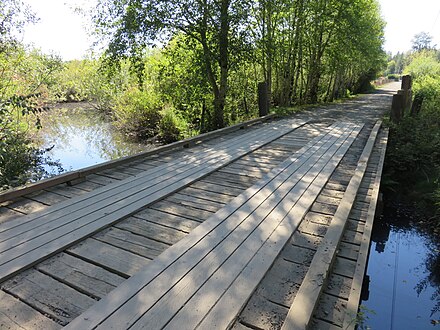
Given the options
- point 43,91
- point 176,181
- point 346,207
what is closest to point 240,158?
point 176,181

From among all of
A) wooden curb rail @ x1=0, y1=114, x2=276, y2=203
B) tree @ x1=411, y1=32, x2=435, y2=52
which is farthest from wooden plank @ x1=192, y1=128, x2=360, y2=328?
tree @ x1=411, y1=32, x2=435, y2=52

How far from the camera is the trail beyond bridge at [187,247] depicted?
1795 mm

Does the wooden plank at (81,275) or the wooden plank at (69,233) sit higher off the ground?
the wooden plank at (69,233)

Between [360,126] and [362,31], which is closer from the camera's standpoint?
[360,126]

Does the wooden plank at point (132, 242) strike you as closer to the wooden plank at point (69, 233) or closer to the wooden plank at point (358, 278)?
the wooden plank at point (69, 233)

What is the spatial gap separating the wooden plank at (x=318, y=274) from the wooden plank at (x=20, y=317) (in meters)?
1.33

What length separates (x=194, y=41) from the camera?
9.53 meters

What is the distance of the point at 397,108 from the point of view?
334 inches

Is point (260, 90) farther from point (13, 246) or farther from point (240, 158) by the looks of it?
point (13, 246)

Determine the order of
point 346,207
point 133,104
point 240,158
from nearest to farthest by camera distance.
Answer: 1. point 346,207
2. point 240,158
3. point 133,104

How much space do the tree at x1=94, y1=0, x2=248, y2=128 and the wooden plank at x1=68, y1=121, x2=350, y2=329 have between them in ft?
23.5

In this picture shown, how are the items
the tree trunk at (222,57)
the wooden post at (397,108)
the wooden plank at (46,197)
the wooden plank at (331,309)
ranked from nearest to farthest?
the wooden plank at (331,309)
the wooden plank at (46,197)
the wooden post at (397,108)
the tree trunk at (222,57)

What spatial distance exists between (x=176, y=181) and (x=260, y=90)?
663cm

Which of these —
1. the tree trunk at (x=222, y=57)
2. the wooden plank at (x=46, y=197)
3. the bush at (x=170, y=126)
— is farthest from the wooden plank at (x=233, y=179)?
the bush at (x=170, y=126)
